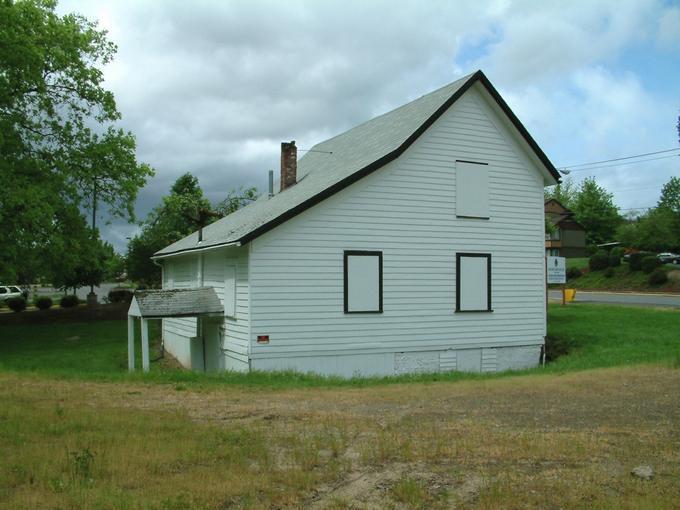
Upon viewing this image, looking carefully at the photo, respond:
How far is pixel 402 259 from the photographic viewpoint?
17.5 meters

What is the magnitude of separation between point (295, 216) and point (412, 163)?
145 inches

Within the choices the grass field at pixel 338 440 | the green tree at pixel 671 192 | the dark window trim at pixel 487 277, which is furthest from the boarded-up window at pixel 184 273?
the green tree at pixel 671 192

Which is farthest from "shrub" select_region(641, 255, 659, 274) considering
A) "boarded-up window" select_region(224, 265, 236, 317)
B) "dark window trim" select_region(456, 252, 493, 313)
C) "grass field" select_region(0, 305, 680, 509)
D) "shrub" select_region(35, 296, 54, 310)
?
"shrub" select_region(35, 296, 54, 310)

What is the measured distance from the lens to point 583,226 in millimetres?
85938

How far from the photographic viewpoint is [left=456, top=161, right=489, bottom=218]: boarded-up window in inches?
722

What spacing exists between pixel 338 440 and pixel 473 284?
1103cm

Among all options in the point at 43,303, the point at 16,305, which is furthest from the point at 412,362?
the point at 43,303

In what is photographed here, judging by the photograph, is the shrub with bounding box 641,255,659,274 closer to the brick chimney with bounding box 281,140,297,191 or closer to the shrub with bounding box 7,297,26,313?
the brick chimney with bounding box 281,140,297,191

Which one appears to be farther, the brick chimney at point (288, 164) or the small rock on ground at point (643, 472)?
the brick chimney at point (288, 164)

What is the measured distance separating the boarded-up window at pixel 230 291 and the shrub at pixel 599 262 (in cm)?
4570

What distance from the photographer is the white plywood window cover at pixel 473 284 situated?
18.3 metres

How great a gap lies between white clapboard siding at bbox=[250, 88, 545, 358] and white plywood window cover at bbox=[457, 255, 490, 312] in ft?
0.76

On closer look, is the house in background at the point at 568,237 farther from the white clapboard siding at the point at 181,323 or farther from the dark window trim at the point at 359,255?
the dark window trim at the point at 359,255

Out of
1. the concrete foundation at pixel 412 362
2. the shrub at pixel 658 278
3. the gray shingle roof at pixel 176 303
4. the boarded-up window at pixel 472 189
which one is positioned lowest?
the concrete foundation at pixel 412 362
